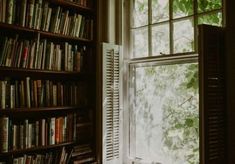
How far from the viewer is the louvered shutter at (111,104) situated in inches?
117

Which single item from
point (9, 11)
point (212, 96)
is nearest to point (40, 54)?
point (9, 11)

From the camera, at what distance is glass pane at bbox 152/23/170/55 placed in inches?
114

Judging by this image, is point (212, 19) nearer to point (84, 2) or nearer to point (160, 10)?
point (160, 10)

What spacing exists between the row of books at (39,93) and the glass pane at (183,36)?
3.54 feet

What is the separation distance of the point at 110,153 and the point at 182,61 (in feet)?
4.04

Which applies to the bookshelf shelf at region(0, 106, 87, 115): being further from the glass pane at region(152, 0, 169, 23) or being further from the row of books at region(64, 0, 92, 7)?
the glass pane at region(152, 0, 169, 23)

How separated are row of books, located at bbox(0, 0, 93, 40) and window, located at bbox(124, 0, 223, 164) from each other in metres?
0.59

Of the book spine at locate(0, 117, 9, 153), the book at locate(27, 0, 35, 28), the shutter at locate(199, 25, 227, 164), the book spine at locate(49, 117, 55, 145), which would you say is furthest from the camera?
the book spine at locate(49, 117, 55, 145)

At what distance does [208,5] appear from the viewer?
2.60 m

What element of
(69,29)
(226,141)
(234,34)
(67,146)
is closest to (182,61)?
(234,34)

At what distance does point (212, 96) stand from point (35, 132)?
1.57m

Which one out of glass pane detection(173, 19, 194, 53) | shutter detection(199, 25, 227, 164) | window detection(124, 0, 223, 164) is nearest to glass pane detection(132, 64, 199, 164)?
window detection(124, 0, 223, 164)

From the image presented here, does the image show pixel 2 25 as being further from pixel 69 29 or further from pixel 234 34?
pixel 234 34

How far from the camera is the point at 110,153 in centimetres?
300
